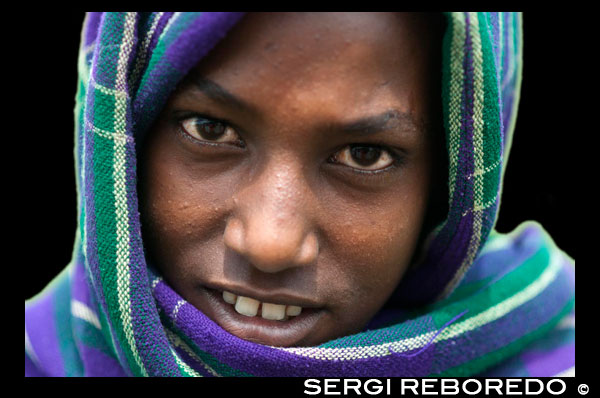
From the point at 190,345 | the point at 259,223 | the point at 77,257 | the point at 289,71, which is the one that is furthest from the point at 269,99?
the point at 77,257

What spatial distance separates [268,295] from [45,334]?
21.7 inches

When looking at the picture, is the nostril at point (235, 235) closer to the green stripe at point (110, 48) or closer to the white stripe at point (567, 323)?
the green stripe at point (110, 48)

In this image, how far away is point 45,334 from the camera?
4.43 feet

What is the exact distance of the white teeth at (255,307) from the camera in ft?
3.61

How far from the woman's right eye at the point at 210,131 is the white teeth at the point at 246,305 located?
0.82ft

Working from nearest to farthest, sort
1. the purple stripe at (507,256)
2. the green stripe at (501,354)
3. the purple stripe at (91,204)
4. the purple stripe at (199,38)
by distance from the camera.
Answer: the purple stripe at (199,38), the purple stripe at (91,204), the green stripe at (501,354), the purple stripe at (507,256)

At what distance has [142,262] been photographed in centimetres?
Result: 109

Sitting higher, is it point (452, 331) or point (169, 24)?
point (169, 24)

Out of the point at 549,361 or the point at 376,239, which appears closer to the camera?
the point at 376,239

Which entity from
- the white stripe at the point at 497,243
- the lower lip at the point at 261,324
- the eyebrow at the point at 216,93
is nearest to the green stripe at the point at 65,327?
the lower lip at the point at 261,324

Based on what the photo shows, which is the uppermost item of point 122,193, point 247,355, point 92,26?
point 92,26

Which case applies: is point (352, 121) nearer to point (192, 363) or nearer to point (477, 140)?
point (477, 140)

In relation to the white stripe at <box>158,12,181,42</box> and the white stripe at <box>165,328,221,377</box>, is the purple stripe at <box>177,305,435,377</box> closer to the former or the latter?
the white stripe at <box>165,328,221,377</box>

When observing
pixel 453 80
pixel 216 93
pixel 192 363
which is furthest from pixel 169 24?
pixel 192 363
